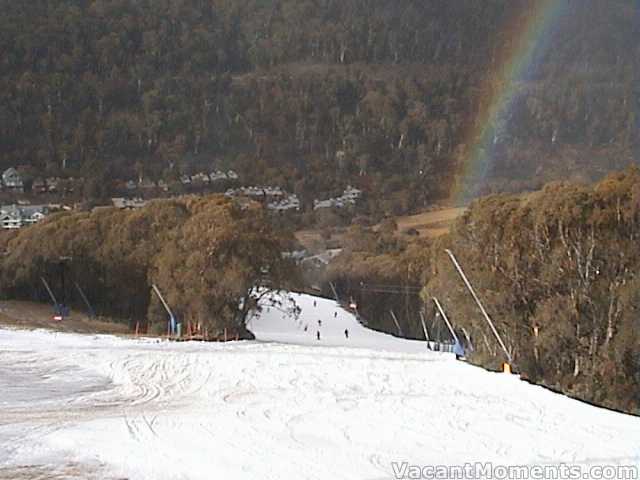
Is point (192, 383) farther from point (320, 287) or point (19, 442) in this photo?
point (320, 287)

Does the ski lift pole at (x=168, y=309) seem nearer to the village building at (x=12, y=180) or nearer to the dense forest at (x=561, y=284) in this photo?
the dense forest at (x=561, y=284)

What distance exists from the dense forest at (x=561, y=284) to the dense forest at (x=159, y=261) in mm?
14699

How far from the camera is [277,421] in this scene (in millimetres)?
14656

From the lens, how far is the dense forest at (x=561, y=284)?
93.8ft

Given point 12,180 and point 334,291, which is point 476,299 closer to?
point 334,291

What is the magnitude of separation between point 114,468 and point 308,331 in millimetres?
51053

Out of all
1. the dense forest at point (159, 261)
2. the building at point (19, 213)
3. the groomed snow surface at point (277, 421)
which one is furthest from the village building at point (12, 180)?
the groomed snow surface at point (277, 421)

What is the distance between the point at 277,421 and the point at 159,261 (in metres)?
34.4

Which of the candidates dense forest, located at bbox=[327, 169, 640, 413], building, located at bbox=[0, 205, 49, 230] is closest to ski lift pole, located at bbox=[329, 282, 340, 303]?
building, located at bbox=[0, 205, 49, 230]

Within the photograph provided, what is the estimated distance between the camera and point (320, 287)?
101 meters

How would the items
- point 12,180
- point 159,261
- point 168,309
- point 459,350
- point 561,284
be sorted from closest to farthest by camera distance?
point 561,284 → point 459,350 → point 168,309 → point 159,261 → point 12,180

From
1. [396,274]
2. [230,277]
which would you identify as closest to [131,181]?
[396,274]

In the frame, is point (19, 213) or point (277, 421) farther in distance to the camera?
point (19, 213)

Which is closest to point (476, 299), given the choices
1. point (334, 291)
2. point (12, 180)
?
point (334, 291)
